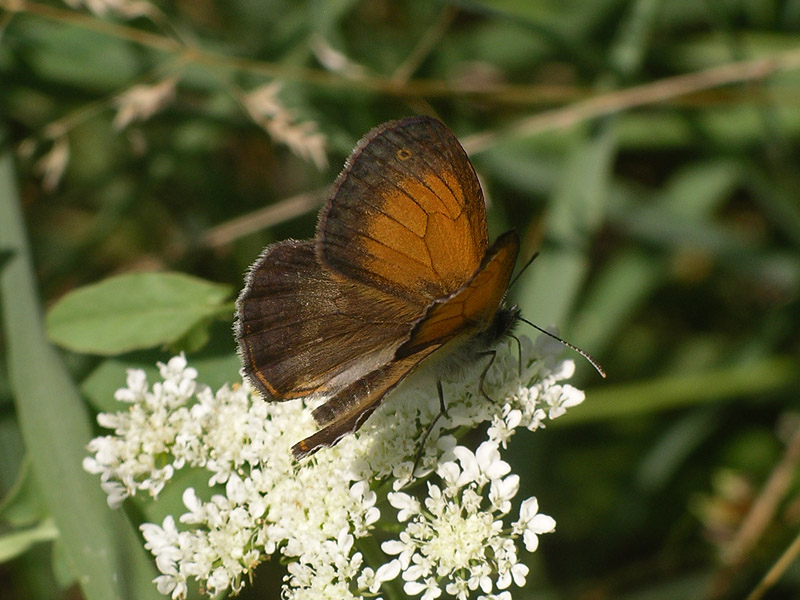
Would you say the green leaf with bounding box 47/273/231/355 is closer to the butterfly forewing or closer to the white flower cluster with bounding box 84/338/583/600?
the white flower cluster with bounding box 84/338/583/600

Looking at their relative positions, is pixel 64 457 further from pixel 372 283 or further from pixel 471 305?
pixel 471 305

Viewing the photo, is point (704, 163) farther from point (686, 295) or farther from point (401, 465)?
point (401, 465)

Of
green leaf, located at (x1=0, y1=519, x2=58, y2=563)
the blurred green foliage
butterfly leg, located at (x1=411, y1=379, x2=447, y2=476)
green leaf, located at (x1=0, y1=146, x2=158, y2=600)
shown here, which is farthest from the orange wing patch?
green leaf, located at (x1=0, y1=519, x2=58, y2=563)

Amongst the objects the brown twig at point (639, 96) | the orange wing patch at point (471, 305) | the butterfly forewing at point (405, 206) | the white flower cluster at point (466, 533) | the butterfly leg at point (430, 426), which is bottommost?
the white flower cluster at point (466, 533)

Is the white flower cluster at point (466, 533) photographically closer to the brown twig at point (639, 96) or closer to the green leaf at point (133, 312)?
the green leaf at point (133, 312)

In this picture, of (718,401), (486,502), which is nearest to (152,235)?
(486,502)

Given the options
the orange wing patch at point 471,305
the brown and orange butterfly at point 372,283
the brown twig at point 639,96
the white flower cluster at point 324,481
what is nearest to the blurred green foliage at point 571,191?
the brown twig at point 639,96
